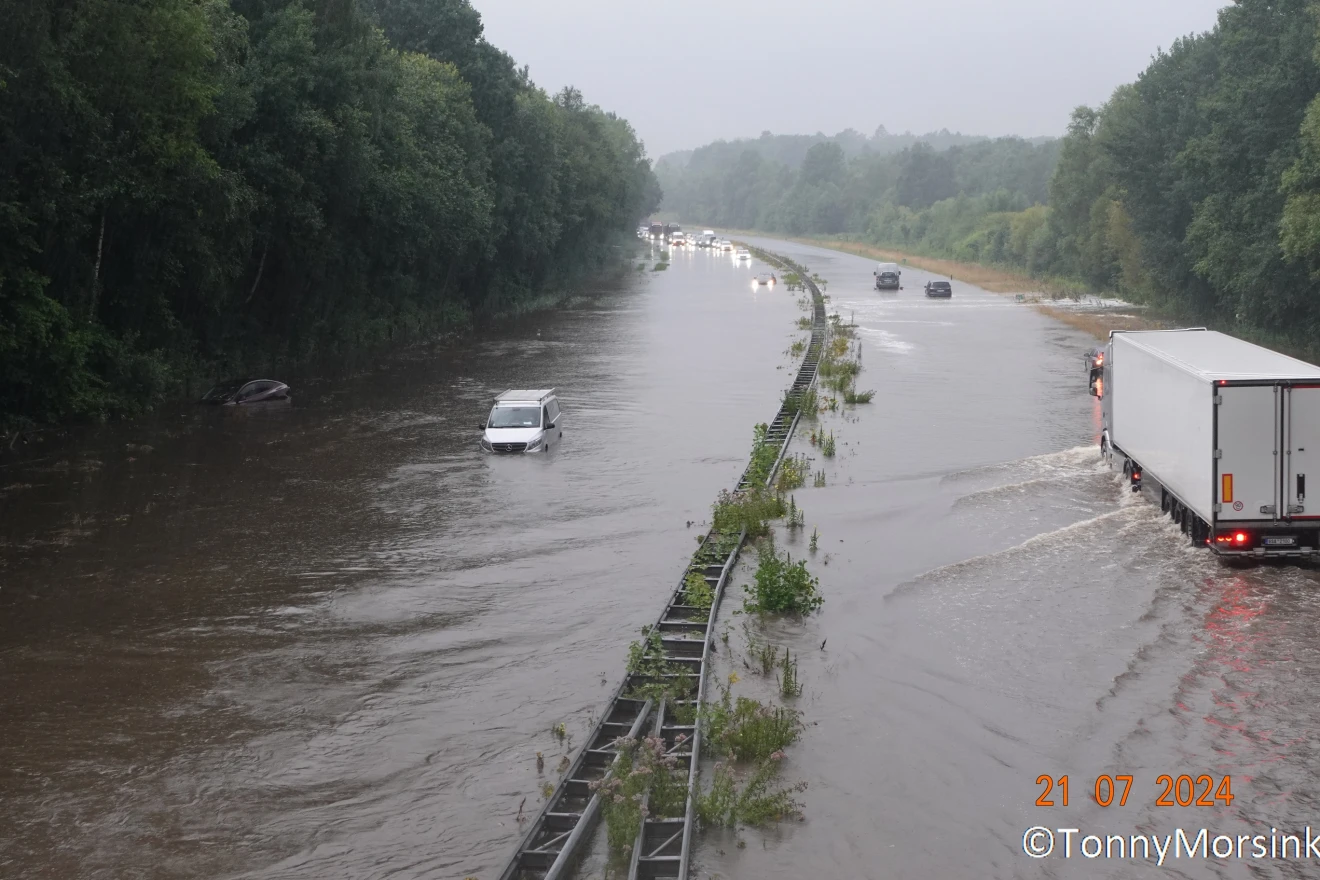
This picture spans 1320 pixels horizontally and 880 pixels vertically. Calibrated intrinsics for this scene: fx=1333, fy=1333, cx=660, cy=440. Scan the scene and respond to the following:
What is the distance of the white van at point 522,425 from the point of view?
103 ft

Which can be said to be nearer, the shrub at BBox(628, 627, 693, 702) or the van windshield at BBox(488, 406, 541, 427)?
the shrub at BBox(628, 627, 693, 702)

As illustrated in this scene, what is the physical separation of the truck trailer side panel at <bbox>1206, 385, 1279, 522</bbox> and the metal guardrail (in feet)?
24.7

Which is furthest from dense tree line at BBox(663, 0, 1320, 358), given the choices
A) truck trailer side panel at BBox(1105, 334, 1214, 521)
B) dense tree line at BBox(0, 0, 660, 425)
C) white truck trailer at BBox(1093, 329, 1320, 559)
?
dense tree line at BBox(0, 0, 660, 425)

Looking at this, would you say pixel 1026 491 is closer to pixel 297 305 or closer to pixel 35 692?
pixel 35 692

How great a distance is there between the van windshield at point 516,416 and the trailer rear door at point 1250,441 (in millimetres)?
16995

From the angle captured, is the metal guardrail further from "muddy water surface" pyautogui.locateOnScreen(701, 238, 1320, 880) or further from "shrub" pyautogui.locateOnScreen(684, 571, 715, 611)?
"muddy water surface" pyautogui.locateOnScreen(701, 238, 1320, 880)

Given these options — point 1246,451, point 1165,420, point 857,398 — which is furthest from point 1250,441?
point 857,398

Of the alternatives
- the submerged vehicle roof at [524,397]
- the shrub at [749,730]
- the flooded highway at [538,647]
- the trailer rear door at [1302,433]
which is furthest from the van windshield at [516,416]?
the shrub at [749,730]

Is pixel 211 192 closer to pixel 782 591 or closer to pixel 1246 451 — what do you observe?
pixel 782 591

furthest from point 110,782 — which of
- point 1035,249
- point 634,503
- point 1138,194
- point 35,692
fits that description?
point 1035,249

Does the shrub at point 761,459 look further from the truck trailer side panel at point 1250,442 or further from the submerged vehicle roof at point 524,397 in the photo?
the truck trailer side panel at point 1250,442

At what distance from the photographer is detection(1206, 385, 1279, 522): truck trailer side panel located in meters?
19.0

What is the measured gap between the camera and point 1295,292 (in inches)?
1934

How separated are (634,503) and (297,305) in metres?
26.0
